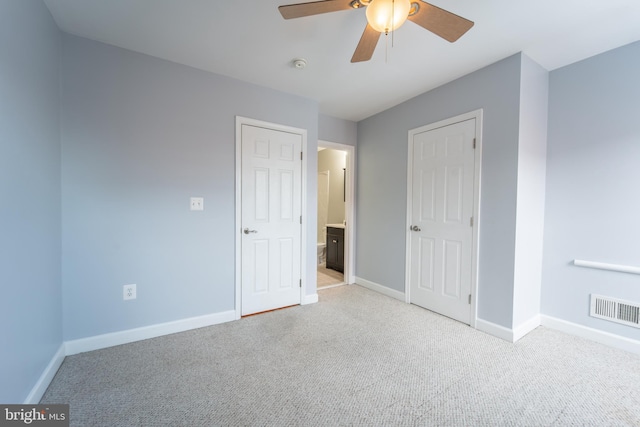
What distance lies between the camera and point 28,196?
144cm

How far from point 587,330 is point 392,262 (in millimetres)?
1794

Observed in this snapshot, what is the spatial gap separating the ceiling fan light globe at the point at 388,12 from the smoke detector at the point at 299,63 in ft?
3.64

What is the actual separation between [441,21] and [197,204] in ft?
7.47

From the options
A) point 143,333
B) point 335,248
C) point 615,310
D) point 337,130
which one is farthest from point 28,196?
point 615,310

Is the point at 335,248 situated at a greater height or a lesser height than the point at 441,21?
lesser

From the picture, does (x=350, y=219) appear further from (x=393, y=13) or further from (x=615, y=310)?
(x=393, y=13)

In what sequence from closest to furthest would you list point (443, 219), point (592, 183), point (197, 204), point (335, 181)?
point (592, 183) < point (197, 204) < point (443, 219) < point (335, 181)

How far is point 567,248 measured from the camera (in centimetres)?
235

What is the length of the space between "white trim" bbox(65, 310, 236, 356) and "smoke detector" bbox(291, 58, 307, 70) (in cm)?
244

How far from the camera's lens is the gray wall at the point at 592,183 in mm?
2033

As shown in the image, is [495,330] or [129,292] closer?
[129,292]

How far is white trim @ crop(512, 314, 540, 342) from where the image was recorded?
7.23 ft

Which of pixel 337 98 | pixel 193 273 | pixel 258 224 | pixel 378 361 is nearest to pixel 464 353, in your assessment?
pixel 378 361

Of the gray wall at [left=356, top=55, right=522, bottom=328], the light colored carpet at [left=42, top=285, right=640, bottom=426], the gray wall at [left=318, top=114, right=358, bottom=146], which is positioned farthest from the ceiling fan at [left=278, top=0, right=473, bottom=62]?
the gray wall at [left=318, top=114, right=358, bottom=146]
